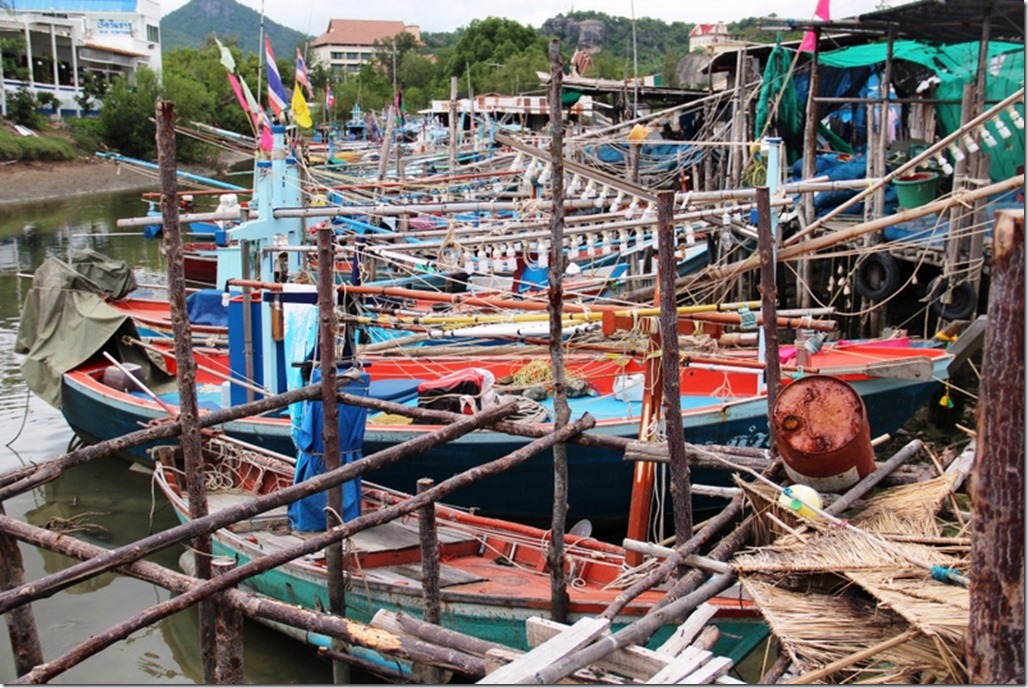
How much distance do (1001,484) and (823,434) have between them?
2.39 metres

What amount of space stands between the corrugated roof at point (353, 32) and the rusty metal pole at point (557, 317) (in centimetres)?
12090

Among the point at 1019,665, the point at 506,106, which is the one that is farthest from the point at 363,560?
the point at 506,106

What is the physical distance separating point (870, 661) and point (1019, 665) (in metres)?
0.96

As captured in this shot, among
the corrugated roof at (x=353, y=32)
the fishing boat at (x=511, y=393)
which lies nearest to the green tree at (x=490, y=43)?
the corrugated roof at (x=353, y=32)

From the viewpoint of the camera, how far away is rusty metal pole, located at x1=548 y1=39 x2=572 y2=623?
7.07 metres

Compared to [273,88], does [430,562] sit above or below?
below

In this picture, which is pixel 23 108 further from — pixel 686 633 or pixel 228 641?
pixel 686 633

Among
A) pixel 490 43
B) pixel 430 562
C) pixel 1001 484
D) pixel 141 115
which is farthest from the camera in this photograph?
pixel 490 43

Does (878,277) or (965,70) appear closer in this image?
(878,277)

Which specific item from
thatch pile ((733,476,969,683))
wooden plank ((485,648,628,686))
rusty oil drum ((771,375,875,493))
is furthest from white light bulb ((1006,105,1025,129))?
wooden plank ((485,648,628,686))

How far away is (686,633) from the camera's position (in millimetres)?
5387

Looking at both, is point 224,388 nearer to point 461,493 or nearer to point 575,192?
point 461,493

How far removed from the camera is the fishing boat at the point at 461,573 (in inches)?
294

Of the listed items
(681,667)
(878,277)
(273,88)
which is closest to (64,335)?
(273,88)
